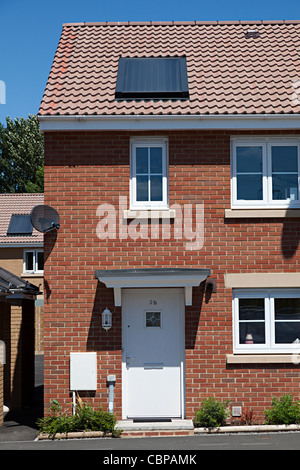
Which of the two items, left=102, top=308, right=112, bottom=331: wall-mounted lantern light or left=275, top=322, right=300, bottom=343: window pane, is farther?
left=275, top=322, right=300, bottom=343: window pane

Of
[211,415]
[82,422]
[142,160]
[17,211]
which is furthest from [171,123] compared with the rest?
[17,211]

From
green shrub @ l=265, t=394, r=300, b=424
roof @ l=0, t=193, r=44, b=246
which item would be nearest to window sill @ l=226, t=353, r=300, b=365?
green shrub @ l=265, t=394, r=300, b=424

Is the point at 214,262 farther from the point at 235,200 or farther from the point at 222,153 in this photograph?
the point at 222,153

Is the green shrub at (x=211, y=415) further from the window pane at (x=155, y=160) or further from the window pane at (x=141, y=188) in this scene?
the window pane at (x=155, y=160)

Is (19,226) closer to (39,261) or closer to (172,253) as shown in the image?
(39,261)

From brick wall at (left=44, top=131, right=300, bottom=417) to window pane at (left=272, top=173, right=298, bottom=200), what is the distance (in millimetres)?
536

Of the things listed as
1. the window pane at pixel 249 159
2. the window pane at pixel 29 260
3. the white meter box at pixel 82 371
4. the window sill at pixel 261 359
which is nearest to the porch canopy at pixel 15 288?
the white meter box at pixel 82 371

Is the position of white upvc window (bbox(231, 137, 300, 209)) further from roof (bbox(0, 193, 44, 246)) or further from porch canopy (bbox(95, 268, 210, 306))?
roof (bbox(0, 193, 44, 246))

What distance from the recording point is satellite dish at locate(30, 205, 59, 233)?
12.0m

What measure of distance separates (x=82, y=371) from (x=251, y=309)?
3.38 m

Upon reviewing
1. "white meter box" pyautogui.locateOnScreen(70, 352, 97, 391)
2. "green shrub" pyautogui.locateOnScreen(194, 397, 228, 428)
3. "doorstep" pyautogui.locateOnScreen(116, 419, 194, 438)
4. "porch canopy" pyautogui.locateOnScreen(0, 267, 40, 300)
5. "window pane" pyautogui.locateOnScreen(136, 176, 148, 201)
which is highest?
"window pane" pyautogui.locateOnScreen(136, 176, 148, 201)

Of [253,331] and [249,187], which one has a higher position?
[249,187]

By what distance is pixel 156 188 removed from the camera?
1272cm
